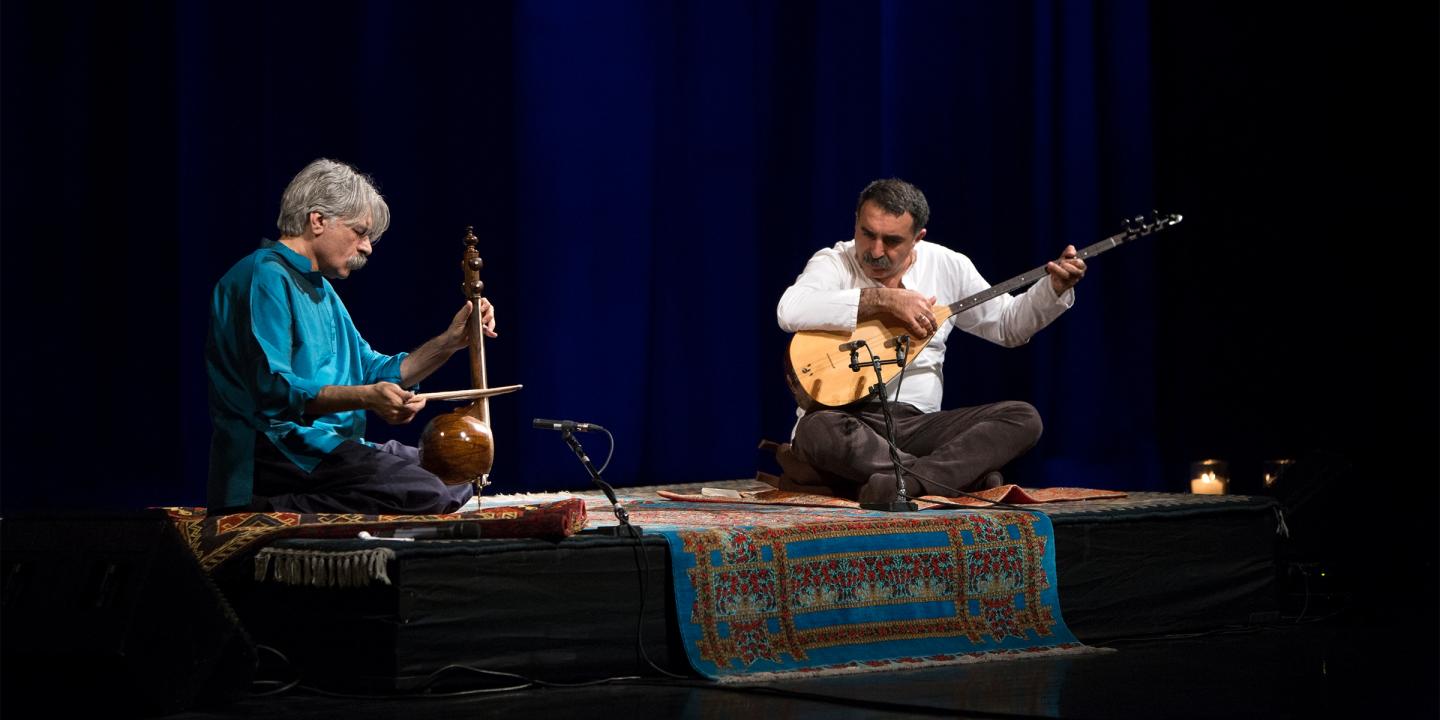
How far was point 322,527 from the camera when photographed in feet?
10.4

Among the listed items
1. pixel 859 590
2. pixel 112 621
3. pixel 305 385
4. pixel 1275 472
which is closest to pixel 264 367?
pixel 305 385

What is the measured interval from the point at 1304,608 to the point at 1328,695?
1155mm

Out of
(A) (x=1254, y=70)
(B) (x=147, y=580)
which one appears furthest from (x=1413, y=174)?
(B) (x=147, y=580)

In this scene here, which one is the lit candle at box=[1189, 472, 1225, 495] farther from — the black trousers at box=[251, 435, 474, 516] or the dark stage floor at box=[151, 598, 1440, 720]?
the black trousers at box=[251, 435, 474, 516]

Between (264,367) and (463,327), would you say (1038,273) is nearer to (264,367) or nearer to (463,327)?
(463,327)

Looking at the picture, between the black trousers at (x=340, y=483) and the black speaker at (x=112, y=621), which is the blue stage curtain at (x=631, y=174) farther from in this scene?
the black speaker at (x=112, y=621)

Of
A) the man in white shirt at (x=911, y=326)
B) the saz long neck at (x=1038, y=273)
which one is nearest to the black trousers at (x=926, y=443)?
the man in white shirt at (x=911, y=326)

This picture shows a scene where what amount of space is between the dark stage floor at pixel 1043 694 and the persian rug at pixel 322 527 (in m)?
0.30

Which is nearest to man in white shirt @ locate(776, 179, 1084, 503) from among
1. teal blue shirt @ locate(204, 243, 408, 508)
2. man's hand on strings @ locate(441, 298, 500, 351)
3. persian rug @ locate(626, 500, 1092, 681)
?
persian rug @ locate(626, 500, 1092, 681)

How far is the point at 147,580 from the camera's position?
2623 millimetres

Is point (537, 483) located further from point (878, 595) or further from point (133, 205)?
point (878, 595)

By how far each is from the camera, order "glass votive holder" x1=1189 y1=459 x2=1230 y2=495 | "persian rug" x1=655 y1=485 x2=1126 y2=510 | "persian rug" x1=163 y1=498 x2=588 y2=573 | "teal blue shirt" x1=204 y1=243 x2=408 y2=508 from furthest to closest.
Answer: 1. "glass votive holder" x1=1189 y1=459 x2=1230 y2=495
2. "persian rug" x1=655 y1=485 x2=1126 y2=510
3. "teal blue shirt" x1=204 y1=243 x2=408 y2=508
4. "persian rug" x1=163 y1=498 x2=588 y2=573

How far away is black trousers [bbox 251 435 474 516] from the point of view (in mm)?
3553

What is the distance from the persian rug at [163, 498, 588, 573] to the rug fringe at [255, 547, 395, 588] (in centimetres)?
6
